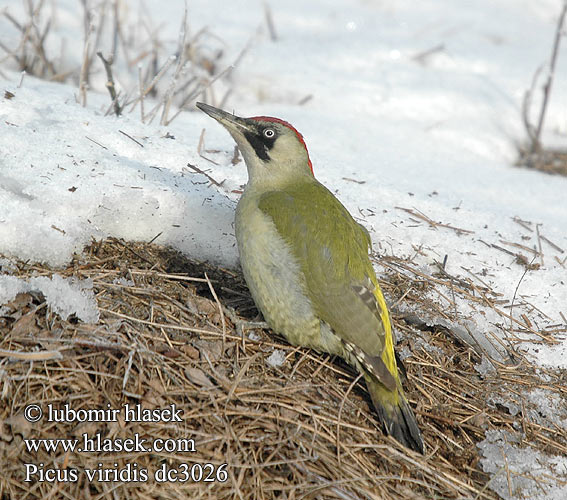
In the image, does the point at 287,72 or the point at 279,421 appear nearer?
the point at 279,421

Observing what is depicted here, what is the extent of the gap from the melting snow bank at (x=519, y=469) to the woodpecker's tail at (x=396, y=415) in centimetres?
33

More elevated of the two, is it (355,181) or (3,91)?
(3,91)

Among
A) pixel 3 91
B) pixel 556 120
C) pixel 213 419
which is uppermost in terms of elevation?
pixel 3 91

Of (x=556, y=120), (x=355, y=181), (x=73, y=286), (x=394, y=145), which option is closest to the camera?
(x=73, y=286)

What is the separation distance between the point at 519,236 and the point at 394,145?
1.81 meters

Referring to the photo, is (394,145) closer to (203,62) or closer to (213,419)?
(203,62)

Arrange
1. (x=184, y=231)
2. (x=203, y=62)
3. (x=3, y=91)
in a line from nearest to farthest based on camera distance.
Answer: (x=184, y=231) < (x=3, y=91) < (x=203, y=62)

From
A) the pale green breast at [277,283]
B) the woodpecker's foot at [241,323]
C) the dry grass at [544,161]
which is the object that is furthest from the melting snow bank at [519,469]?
the dry grass at [544,161]

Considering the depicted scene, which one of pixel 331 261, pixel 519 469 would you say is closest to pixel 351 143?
pixel 331 261

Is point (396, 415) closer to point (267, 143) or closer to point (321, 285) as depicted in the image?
point (321, 285)

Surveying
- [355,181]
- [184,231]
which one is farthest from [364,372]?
[355,181]

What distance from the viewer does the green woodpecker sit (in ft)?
10.1

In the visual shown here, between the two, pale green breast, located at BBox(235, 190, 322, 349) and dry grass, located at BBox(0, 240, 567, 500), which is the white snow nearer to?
dry grass, located at BBox(0, 240, 567, 500)

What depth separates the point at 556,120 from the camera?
24.2 ft
